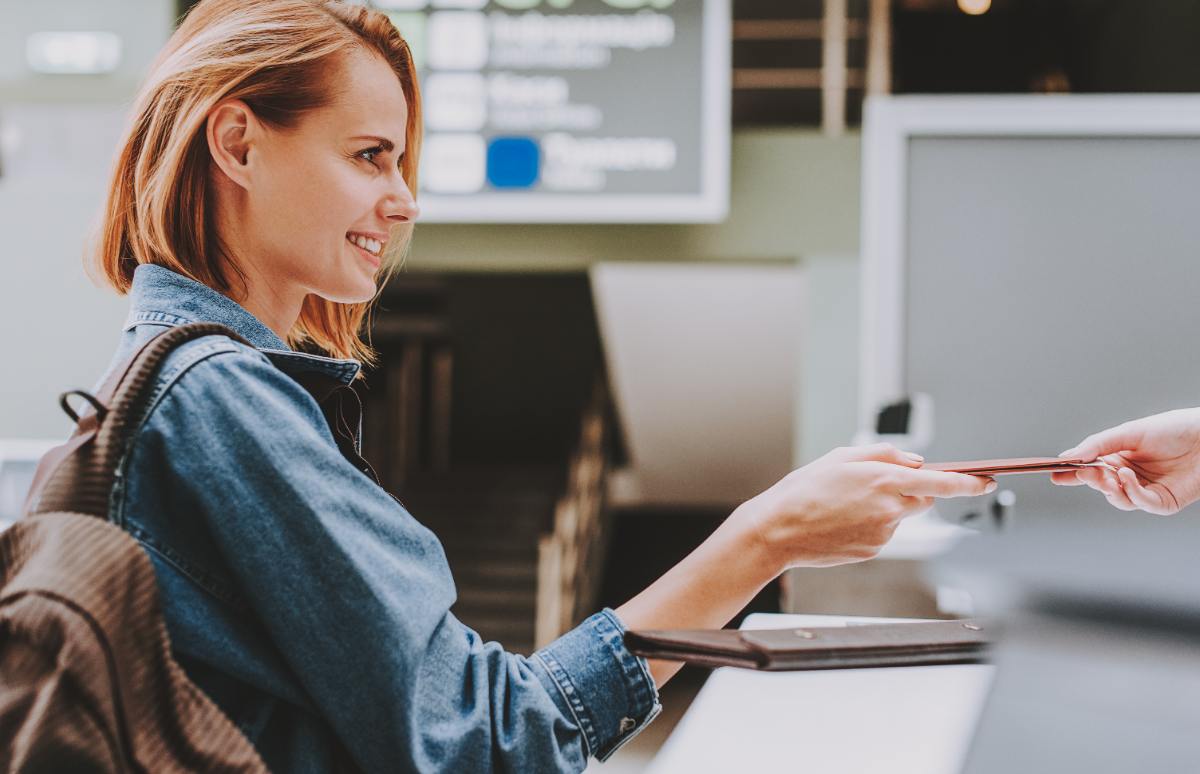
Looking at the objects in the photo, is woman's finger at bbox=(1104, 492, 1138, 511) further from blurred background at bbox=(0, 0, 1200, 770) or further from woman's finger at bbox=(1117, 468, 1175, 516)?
blurred background at bbox=(0, 0, 1200, 770)

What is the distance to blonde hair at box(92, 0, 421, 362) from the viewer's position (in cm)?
84

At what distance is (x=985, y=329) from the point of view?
3.12 metres

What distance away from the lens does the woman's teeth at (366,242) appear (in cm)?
94

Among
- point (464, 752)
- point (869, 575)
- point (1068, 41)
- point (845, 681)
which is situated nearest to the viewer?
point (464, 752)

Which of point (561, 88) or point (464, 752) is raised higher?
point (561, 88)

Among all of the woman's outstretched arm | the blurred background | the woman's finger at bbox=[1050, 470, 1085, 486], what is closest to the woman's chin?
the woman's outstretched arm

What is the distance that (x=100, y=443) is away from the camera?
0.67 m

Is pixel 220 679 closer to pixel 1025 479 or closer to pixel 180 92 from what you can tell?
pixel 180 92

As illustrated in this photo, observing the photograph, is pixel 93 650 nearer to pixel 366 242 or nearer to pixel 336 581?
pixel 336 581

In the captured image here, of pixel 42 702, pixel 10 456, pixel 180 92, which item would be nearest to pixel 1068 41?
pixel 10 456

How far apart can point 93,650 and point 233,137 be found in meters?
0.40

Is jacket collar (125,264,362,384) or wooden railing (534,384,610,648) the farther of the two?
wooden railing (534,384,610,648)

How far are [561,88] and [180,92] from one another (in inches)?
112

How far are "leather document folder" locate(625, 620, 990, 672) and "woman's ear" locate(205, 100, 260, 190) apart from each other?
0.45 metres
